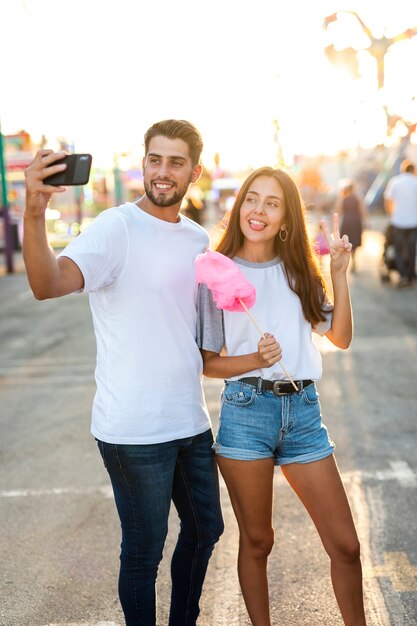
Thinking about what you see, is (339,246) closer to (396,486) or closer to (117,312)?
(117,312)

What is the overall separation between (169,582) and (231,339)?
1.55 metres

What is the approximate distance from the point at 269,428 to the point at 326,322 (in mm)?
538

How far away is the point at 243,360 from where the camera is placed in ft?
10.7

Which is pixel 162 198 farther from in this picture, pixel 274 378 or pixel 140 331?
pixel 274 378

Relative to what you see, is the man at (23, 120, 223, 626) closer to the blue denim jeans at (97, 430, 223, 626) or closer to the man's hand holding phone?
the blue denim jeans at (97, 430, 223, 626)

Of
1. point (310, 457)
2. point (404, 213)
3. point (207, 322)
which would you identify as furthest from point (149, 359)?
point (404, 213)

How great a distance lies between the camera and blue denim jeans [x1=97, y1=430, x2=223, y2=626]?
3.16 m

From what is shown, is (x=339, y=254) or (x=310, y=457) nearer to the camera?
(x=310, y=457)

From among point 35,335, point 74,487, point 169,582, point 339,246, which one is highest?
point 339,246

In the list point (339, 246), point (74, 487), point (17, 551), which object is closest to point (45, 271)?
point (339, 246)

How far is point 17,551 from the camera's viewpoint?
4.72m

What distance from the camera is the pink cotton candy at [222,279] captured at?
3.15 meters

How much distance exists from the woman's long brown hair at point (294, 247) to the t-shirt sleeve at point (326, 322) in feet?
0.08

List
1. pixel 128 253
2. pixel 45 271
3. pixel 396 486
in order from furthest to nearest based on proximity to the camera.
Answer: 1. pixel 396 486
2. pixel 128 253
3. pixel 45 271
